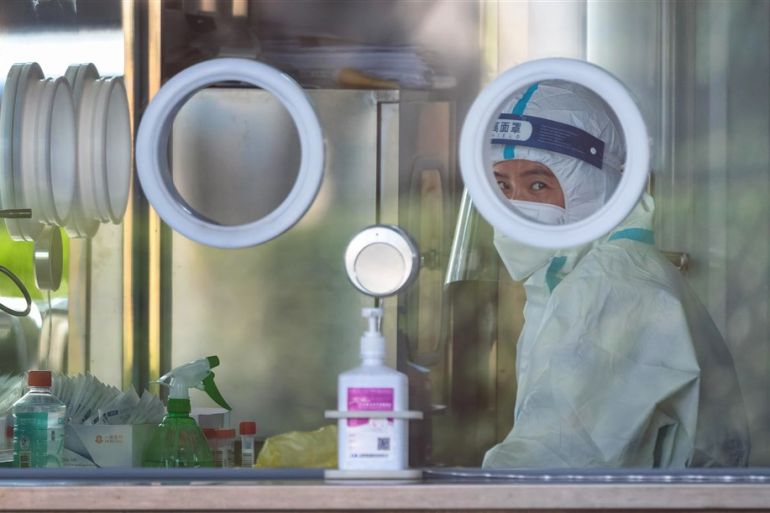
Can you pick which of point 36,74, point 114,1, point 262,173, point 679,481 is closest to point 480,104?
point 679,481

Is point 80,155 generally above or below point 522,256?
above

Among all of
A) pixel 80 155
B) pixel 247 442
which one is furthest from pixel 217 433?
pixel 80 155

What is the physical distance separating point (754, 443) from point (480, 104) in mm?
1782

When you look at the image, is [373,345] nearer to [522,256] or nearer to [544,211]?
[544,211]

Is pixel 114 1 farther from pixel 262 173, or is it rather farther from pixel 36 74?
pixel 36 74

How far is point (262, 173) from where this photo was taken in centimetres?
304

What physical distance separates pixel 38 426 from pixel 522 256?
0.95 m

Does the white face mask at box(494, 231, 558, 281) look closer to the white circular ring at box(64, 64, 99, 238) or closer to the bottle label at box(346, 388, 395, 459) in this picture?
the white circular ring at box(64, 64, 99, 238)

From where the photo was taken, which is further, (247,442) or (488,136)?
(247,442)

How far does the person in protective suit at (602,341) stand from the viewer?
6.26ft

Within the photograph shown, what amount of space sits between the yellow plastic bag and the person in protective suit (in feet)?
0.91

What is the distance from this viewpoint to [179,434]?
1.87 m

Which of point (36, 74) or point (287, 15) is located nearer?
point (36, 74)

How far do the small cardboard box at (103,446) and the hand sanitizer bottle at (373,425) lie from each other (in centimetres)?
50
